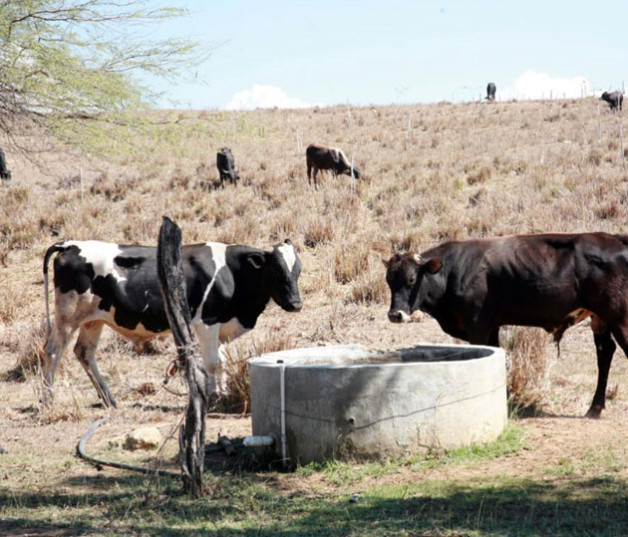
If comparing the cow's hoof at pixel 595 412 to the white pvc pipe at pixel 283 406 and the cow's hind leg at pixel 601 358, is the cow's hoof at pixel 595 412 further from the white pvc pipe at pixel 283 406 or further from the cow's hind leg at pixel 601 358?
the white pvc pipe at pixel 283 406

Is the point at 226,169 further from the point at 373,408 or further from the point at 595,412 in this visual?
the point at 373,408

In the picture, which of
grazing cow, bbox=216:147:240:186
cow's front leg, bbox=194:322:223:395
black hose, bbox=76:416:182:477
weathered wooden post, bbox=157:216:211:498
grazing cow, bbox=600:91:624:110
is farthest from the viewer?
grazing cow, bbox=600:91:624:110

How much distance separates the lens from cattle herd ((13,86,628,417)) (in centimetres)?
952

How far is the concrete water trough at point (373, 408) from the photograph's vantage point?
745 cm

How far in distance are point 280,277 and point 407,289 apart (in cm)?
204

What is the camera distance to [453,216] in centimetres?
2164

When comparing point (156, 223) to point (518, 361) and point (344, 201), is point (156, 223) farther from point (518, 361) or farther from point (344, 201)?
point (518, 361)

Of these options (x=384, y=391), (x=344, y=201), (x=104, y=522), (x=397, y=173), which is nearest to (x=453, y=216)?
(x=344, y=201)

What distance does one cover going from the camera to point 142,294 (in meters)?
10.9

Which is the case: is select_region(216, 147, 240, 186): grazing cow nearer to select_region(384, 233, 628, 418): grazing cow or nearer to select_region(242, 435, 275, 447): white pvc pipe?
select_region(384, 233, 628, 418): grazing cow

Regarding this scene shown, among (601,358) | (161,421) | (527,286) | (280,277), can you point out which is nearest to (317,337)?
(280,277)

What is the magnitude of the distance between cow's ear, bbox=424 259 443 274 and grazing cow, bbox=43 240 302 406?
214 centimetres

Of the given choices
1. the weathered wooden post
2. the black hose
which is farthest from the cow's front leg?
the weathered wooden post

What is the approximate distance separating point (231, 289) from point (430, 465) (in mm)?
4472
